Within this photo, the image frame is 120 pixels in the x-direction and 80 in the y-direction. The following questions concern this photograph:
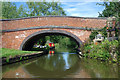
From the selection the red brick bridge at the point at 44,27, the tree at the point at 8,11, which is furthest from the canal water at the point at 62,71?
the tree at the point at 8,11

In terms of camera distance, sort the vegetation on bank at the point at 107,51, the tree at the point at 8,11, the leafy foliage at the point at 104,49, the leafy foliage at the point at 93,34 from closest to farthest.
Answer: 1. the vegetation on bank at the point at 107,51
2. the leafy foliage at the point at 104,49
3. the leafy foliage at the point at 93,34
4. the tree at the point at 8,11

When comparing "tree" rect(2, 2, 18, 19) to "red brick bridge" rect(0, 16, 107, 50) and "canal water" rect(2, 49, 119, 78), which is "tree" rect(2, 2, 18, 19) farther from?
"canal water" rect(2, 49, 119, 78)

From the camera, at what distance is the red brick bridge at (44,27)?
39.6 ft

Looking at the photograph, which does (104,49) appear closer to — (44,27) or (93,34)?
(93,34)

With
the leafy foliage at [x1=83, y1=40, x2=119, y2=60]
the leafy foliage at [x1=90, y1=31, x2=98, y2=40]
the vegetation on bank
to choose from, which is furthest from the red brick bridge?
the vegetation on bank

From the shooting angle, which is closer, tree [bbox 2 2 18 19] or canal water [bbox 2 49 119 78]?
canal water [bbox 2 49 119 78]

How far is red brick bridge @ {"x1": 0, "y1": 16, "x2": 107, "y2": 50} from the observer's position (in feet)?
39.6

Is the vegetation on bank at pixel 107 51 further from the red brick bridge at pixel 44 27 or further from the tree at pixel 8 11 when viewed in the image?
the tree at pixel 8 11

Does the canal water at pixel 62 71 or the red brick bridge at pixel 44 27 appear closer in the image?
the canal water at pixel 62 71

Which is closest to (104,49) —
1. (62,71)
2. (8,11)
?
(62,71)

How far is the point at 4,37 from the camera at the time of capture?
1209cm

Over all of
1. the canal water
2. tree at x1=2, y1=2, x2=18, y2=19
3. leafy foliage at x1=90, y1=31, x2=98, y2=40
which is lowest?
the canal water

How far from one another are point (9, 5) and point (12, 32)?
17.5 metres

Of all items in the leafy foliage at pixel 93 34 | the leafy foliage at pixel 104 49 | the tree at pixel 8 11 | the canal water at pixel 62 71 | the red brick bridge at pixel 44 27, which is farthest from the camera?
the tree at pixel 8 11
